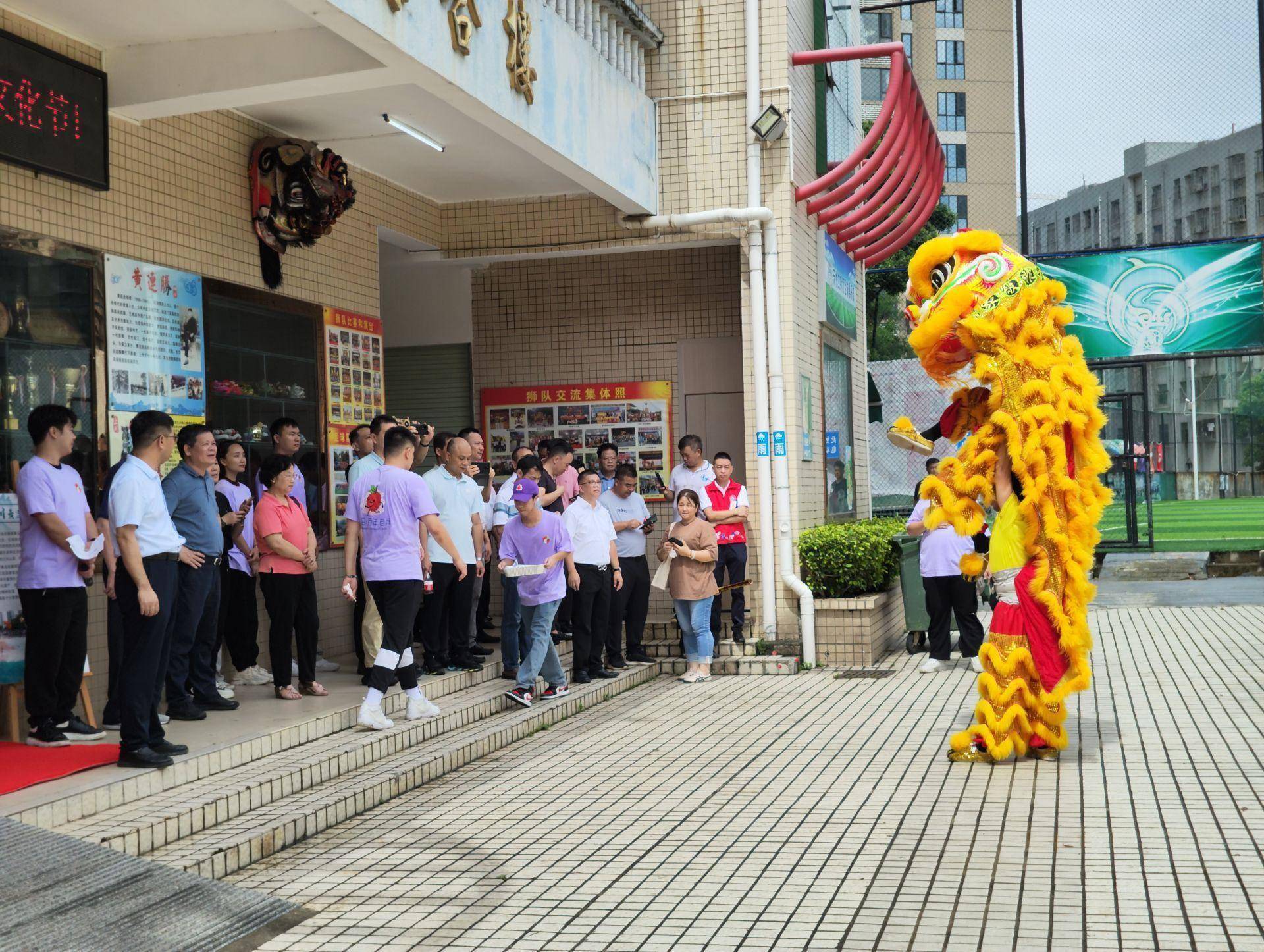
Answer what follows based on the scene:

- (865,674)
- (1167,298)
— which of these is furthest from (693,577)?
(1167,298)

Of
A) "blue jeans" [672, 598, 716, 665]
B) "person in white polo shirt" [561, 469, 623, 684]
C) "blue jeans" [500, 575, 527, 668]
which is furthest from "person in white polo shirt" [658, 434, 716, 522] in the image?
"blue jeans" [500, 575, 527, 668]

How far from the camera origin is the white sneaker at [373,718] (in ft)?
24.1

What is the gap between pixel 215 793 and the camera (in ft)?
19.2

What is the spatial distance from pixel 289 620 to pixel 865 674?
493 cm

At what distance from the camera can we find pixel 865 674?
34.8ft

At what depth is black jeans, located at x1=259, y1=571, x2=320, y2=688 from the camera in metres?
7.75

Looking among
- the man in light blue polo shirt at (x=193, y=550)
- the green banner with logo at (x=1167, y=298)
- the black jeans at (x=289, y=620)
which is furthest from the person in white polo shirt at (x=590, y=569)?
the green banner with logo at (x=1167, y=298)

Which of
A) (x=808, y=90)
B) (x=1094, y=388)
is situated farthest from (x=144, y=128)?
(x=808, y=90)

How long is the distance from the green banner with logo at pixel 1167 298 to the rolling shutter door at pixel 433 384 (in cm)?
759

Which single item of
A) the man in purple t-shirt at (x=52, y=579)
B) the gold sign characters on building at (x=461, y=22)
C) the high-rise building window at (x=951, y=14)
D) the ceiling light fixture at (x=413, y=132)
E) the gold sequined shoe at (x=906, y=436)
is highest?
the high-rise building window at (x=951, y=14)

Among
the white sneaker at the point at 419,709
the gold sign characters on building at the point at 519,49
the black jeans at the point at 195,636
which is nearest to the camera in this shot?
the black jeans at the point at 195,636

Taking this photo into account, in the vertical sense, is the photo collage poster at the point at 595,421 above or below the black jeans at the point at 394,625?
above

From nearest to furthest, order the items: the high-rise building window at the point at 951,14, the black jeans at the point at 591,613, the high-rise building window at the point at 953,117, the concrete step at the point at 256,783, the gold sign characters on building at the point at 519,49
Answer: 1. the concrete step at the point at 256,783
2. the gold sign characters on building at the point at 519,49
3. the black jeans at the point at 591,613
4. the high-rise building window at the point at 951,14
5. the high-rise building window at the point at 953,117

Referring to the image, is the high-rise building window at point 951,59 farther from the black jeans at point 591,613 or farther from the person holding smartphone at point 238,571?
the person holding smartphone at point 238,571
